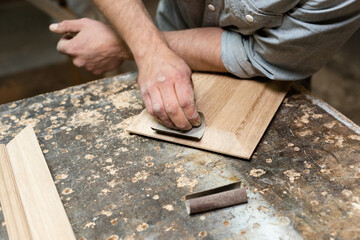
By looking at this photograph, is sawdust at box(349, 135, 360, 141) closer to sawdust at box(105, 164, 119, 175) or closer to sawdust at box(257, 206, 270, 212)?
sawdust at box(257, 206, 270, 212)

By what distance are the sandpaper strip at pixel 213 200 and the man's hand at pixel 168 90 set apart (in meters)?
0.22

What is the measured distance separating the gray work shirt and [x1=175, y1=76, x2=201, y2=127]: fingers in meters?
0.22

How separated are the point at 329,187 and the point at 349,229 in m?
0.12

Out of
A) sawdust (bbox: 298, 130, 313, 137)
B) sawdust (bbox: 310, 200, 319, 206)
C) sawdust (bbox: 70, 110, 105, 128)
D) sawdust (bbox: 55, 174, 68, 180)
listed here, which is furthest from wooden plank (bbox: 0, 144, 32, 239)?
sawdust (bbox: 298, 130, 313, 137)

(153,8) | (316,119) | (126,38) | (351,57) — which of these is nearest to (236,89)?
(316,119)

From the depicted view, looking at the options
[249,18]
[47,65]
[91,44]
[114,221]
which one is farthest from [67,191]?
[47,65]

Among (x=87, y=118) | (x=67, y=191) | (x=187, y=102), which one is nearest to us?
(x=67, y=191)

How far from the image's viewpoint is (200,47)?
3.94 feet

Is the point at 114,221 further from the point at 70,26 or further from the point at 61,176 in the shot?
the point at 70,26

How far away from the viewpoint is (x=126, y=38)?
3.86ft

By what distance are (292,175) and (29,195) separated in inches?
25.8

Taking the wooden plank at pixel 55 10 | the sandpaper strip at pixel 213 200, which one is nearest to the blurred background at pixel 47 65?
the wooden plank at pixel 55 10

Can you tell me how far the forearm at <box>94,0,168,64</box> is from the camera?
1.13 meters

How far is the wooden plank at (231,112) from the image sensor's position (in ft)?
3.18
